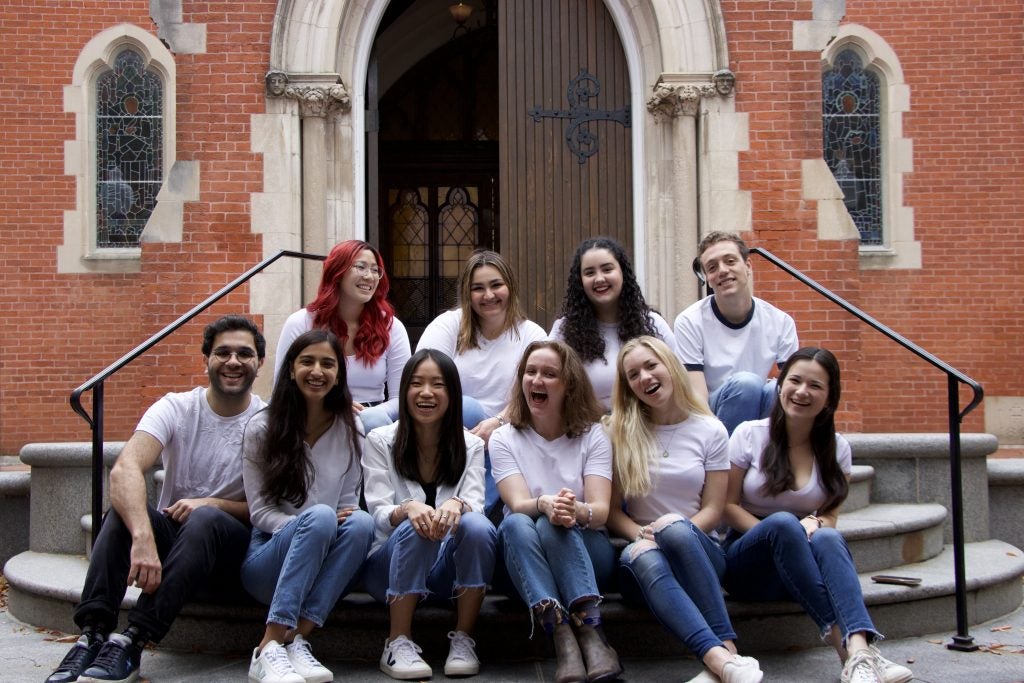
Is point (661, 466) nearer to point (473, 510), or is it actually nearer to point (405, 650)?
point (473, 510)

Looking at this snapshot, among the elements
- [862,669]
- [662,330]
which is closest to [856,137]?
[662,330]

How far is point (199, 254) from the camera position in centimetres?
677

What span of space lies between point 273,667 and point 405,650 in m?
0.47

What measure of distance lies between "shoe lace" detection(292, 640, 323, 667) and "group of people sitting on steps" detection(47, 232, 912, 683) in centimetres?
1

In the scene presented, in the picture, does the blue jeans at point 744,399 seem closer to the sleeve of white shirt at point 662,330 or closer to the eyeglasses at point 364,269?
the sleeve of white shirt at point 662,330

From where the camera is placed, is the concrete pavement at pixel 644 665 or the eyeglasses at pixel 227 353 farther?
the eyeglasses at pixel 227 353

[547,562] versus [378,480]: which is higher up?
[378,480]

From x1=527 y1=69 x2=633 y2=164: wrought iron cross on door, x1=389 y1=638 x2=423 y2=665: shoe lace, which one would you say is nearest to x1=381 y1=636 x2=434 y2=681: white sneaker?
x1=389 y1=638 x2=423 y2=665: shoe lace

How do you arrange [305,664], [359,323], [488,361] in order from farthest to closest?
[359,323] → [488,361] → [305,664]

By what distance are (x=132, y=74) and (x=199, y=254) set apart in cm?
543

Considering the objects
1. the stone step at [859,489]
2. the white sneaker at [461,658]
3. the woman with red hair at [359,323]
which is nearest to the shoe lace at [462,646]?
the white sneaker at [461,658]

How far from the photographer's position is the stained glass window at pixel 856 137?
11.2 meters

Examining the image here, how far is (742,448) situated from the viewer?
4078 millimetres

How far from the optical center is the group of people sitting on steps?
365cm
